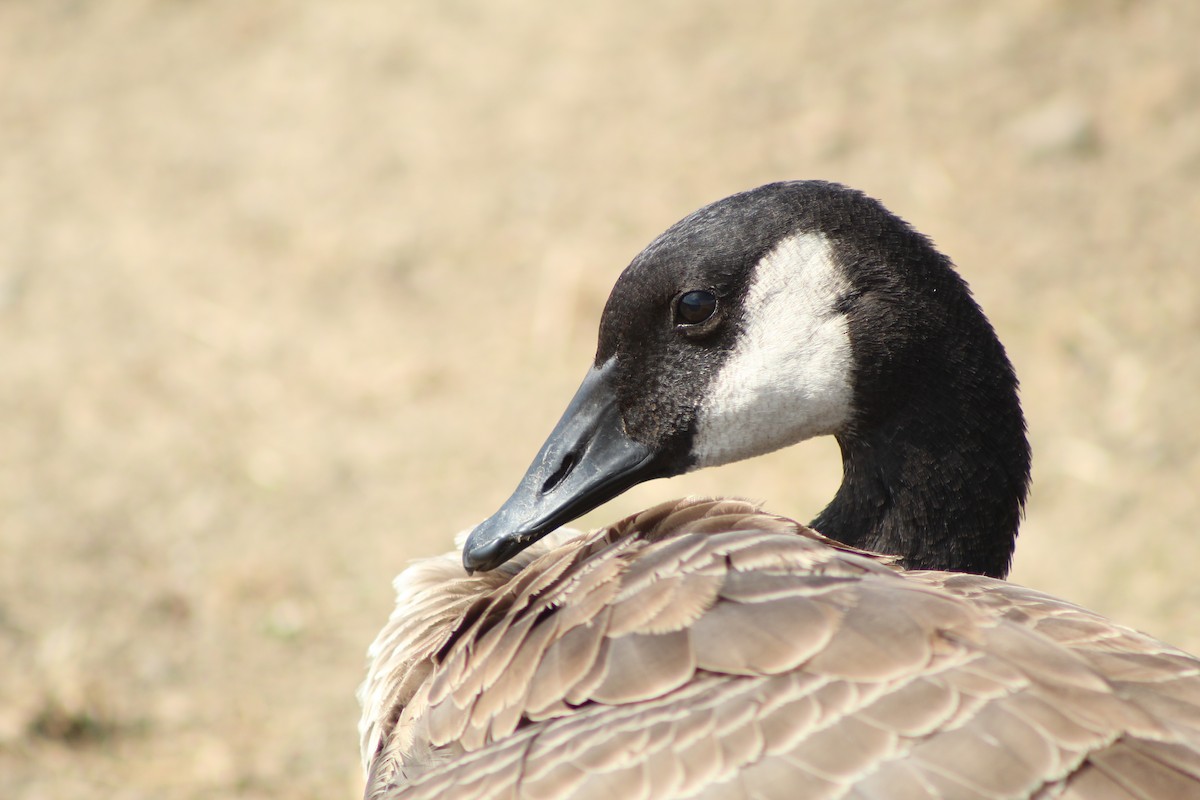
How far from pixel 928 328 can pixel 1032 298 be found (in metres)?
3.43

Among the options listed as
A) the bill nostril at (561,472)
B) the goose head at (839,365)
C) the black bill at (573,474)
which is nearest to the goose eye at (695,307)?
the goose head at (839,365)

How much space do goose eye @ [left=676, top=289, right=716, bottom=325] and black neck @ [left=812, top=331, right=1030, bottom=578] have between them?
1.52 feet

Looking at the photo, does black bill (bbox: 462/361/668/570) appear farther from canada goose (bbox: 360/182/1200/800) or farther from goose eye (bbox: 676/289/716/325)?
goose eye (bbox: 676/289/716/325)

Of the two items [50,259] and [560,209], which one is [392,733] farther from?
[50,259]

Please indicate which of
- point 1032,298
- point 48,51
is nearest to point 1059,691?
point 1032,298

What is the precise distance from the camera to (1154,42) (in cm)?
696

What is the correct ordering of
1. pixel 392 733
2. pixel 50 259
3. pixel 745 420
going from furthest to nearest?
pixel 50 259 → pixel 745 420 → pixel 392 733

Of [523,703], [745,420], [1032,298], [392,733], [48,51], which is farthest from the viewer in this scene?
[48,51]

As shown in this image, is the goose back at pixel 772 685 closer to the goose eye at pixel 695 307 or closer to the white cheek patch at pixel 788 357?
the white cheek patch at pixel 788 357

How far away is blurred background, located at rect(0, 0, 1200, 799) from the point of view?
15.1 feet

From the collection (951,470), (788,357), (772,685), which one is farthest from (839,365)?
(772,685)

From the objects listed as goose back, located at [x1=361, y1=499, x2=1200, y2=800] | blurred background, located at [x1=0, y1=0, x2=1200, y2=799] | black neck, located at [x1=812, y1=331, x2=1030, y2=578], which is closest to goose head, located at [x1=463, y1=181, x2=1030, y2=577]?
black neck, located at [x1=812, y1=331, x2=1030, y2=578]

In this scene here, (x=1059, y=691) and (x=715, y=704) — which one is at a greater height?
(x=715, y=704)

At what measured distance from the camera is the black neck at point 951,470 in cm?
275
